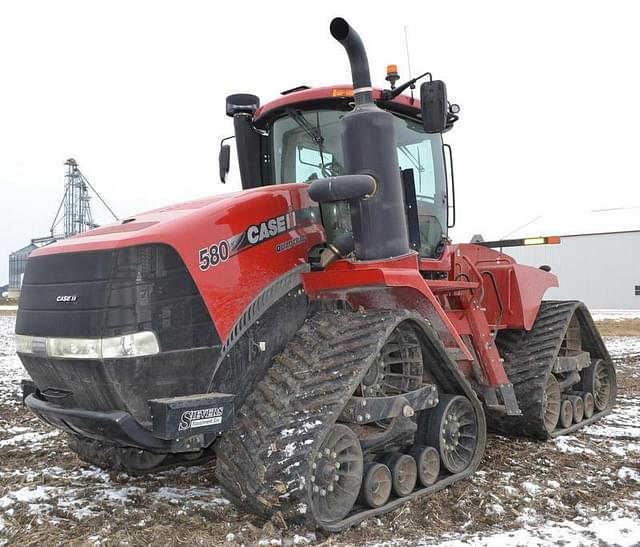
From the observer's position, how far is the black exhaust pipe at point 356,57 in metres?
4.27

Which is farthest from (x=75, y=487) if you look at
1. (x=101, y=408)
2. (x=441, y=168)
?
(x=441, y=168)

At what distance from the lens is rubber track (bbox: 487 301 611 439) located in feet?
20.6

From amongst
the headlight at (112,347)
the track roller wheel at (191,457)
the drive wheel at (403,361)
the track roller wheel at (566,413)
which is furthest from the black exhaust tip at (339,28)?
the track roller wheel at (566,413)

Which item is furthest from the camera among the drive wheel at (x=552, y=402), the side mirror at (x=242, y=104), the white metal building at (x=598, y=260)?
the white metal building at (x=598, y=260)

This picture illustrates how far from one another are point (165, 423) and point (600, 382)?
19.5ft

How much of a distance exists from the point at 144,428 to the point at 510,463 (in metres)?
3.23

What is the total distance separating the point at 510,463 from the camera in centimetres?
553

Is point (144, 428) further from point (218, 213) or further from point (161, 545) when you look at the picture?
point (218, 213)

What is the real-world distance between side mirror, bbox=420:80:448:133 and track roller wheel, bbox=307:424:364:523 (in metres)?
2.08

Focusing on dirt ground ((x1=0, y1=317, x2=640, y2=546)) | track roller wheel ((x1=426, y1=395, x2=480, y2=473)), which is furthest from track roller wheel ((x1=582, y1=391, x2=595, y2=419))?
track roller wheel ((x1=426, y1=395, x2=480, y2=473))

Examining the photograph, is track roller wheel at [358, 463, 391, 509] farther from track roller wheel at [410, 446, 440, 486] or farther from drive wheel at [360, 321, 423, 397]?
drive wheel at [360, 321, 423, 397]

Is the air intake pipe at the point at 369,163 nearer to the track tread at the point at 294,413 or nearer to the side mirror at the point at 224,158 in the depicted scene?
the track tread at the point at 294,413

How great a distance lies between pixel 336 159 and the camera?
5.07 metres

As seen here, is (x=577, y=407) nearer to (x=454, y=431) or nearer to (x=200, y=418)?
(x=454, y=431)
